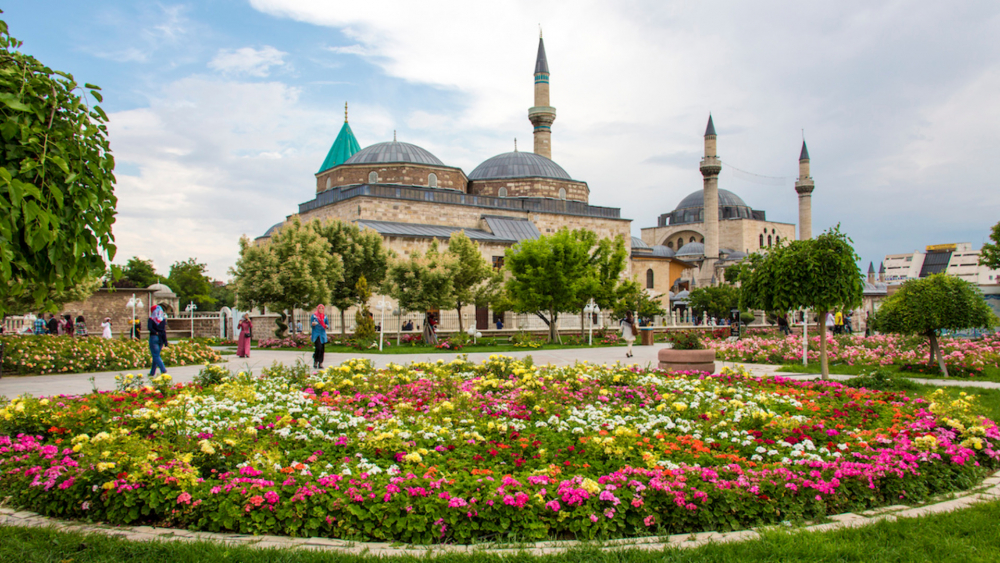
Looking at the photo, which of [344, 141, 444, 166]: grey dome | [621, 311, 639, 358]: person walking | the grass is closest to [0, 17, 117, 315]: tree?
the grass

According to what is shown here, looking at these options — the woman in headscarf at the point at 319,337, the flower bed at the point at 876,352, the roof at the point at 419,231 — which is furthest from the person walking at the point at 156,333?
the roof at the point at 419,231

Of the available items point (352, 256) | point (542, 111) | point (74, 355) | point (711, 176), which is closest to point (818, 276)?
point (74, 355)

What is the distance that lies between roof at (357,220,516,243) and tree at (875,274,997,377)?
21.4 meters

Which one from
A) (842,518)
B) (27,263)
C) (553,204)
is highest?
(553,204)

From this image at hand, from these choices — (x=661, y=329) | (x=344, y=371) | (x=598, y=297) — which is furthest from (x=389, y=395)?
(x=661, y=329)

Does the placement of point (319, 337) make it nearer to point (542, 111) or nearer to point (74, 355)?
point (74, 355)

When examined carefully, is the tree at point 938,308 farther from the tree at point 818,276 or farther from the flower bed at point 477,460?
the flower bed at point 477,460

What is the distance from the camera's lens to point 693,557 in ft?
10.9

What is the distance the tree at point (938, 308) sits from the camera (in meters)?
11.2

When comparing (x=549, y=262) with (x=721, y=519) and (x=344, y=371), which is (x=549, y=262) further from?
(x=721, y=519)

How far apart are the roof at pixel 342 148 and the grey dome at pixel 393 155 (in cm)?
883

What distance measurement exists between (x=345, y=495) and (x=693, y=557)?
83.4 inches

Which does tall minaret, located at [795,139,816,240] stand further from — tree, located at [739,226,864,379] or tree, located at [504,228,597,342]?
tree, located at [739,226,864,379]

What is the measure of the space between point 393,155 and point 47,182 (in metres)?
35.1
